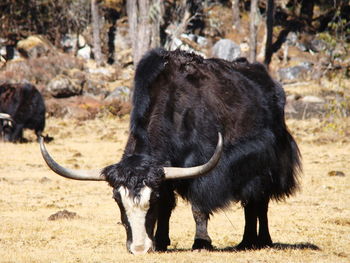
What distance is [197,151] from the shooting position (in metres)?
6.40

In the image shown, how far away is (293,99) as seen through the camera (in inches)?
1037

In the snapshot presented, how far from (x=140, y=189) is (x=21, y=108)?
1515cm

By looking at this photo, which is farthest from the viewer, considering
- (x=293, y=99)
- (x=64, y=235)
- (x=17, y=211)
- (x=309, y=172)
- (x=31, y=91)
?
(x=293, y=99)

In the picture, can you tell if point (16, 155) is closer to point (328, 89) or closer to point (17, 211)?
point (17, 211)

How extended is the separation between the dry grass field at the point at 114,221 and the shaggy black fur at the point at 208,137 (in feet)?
1.20

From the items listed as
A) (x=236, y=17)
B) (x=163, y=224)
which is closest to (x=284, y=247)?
(x=163, y=224)

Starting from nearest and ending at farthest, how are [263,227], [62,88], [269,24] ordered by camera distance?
[263,227] < [62,88] < [269,24]

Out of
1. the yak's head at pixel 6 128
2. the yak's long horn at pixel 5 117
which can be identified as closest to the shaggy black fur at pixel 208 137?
the yak's long horn at pixel 5 117

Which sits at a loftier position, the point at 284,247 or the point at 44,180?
the point at 284,247

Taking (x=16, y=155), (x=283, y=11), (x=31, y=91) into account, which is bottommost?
(x=16, y=155)

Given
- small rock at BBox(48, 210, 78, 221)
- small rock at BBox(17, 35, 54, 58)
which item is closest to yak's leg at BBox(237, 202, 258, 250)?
small rock at BBox(48, 210, 78, 221)

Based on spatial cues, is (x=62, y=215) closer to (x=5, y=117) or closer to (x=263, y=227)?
(x=263, y=227)

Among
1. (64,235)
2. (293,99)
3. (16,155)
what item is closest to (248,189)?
(64,235)

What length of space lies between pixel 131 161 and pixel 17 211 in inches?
171
